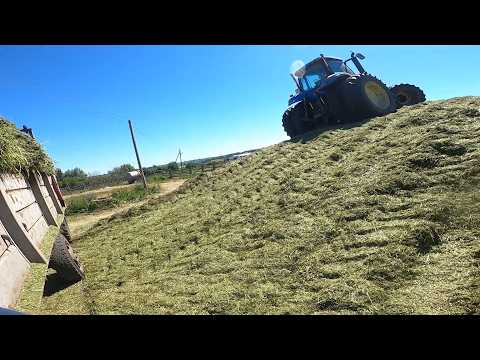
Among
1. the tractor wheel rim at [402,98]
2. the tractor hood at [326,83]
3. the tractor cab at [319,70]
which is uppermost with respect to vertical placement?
the tractor cab at [319,70]

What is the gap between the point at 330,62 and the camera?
13.6 meters

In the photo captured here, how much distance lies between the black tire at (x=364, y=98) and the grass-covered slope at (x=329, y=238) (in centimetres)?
178

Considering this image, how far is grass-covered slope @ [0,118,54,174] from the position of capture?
4129 mm

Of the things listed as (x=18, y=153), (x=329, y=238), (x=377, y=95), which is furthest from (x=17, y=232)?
(x=377, y=95)

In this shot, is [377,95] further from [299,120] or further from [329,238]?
[329,238]

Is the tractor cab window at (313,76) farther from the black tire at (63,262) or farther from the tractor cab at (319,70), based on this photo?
the black tire at (63,262)

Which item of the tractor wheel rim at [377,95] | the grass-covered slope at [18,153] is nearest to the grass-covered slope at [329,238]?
the grass-covered slope at [18,153]

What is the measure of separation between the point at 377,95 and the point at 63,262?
9651mm

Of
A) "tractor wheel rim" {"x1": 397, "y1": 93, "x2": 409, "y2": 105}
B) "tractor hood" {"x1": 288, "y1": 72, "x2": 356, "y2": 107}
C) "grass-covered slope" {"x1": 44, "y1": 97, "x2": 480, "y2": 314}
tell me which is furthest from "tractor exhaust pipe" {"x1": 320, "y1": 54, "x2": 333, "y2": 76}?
"grass-covered slope" {"x1": 44, "y1": 97, "x2": 480, "y2": 314}

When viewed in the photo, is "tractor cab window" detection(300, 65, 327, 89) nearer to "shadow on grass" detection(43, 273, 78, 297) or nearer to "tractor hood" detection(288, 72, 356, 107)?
"tractor hood" detection(288, 72, 356, 107)

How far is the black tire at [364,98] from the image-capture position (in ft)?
37.1
